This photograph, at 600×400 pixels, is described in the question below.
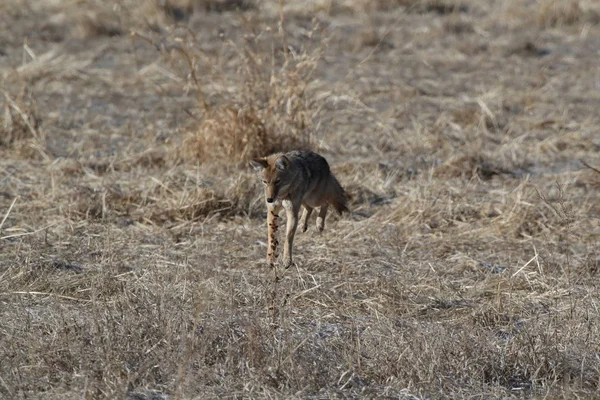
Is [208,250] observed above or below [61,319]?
below

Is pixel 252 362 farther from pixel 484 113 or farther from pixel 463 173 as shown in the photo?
pixel 484 113

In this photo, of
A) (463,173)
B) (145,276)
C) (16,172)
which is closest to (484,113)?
(463,173)

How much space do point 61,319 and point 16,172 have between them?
4.27 meters

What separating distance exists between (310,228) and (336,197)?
390mm

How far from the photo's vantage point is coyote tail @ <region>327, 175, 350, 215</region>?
27.8ft

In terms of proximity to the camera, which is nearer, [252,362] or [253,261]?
[252,362]

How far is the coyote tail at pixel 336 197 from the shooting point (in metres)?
8.48

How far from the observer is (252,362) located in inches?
219

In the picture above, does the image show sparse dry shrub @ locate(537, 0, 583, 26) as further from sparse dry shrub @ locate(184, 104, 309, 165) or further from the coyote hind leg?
the coyote hind leg

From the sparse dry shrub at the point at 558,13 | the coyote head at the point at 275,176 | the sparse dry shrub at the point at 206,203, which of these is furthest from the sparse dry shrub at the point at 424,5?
the coyote head at the point at 275,176

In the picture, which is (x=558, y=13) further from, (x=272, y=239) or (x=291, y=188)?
(x=272, y=239)

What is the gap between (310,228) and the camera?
28.8ft

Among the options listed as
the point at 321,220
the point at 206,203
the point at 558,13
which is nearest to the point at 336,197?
the point at 321,220

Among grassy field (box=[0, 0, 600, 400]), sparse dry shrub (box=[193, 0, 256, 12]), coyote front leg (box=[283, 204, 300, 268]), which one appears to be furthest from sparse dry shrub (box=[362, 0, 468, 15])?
coyote front leg (box=[283, 204, 300, 268])
